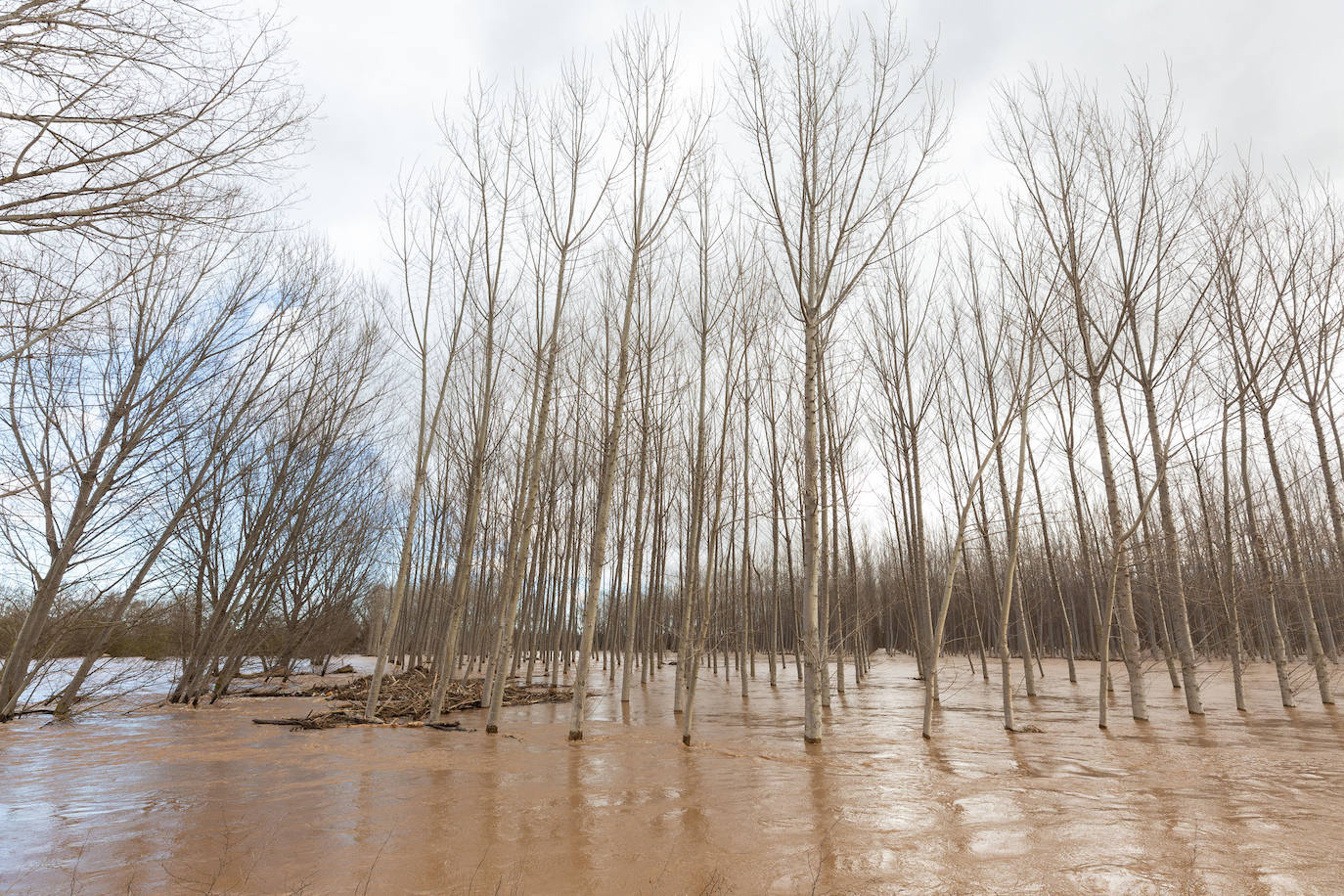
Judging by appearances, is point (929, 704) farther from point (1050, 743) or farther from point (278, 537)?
point (278, 537)

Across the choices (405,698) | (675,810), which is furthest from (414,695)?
(675,810)

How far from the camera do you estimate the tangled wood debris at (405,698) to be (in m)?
9.33

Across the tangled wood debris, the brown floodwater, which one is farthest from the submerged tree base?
the brown floodwater

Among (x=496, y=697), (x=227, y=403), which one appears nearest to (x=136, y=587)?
(x=227, y=403)

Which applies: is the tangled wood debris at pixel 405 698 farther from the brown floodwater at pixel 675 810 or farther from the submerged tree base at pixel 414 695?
the brown floodwater at pixel 675 810

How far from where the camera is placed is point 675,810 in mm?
4535

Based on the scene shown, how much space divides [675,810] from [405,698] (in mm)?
9350

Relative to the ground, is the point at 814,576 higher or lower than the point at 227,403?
lower

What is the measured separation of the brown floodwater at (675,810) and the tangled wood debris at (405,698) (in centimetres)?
93

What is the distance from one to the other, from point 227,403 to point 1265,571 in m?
18.0

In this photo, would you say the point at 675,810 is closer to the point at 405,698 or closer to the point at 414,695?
the point at 405,698

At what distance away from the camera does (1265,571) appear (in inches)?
416

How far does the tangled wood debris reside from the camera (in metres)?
9.33

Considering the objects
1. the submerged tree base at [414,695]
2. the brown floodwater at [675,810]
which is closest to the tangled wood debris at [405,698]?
the submerged tree base at [414,695]
